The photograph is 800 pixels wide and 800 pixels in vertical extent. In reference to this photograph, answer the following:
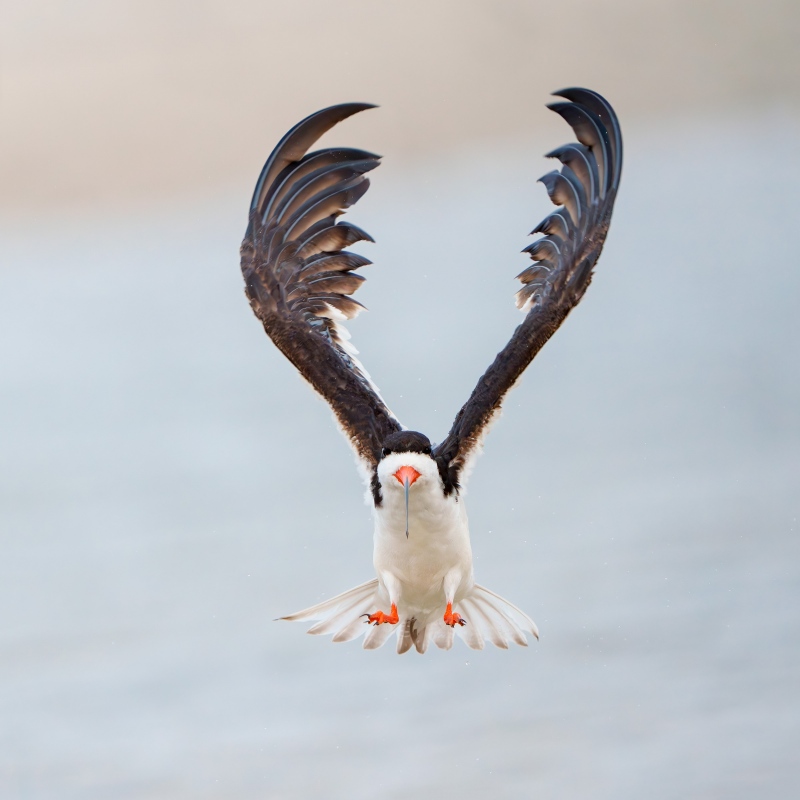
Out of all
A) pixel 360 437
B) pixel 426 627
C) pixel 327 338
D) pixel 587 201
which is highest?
pixel 587 201

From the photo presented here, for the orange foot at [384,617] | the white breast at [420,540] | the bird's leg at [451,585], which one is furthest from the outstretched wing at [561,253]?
the orange foot at [384,617]

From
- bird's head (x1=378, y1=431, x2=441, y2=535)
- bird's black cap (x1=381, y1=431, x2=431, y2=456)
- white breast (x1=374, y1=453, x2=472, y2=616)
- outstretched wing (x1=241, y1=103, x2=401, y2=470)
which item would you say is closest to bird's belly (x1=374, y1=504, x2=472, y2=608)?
white breast (x1=374, y1=453, x2=472, y2=616)

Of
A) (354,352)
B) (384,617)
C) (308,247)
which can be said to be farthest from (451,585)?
(308,247)

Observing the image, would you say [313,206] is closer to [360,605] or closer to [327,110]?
[327,110]

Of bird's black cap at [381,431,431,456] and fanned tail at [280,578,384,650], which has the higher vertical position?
bird's black cap at [381,431,431,456]

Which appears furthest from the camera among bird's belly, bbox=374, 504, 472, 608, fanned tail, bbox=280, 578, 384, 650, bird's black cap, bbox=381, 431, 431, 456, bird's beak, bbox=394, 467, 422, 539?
fanned tail, bbox=280, 578, 384, 650

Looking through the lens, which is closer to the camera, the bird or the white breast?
the white breast

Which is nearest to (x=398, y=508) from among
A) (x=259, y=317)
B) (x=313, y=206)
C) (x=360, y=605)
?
(x=360, y=605)

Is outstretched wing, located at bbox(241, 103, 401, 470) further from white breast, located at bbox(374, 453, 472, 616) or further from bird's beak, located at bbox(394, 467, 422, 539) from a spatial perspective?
bird's beak, located at bbox(394, 467, 422, 539)
